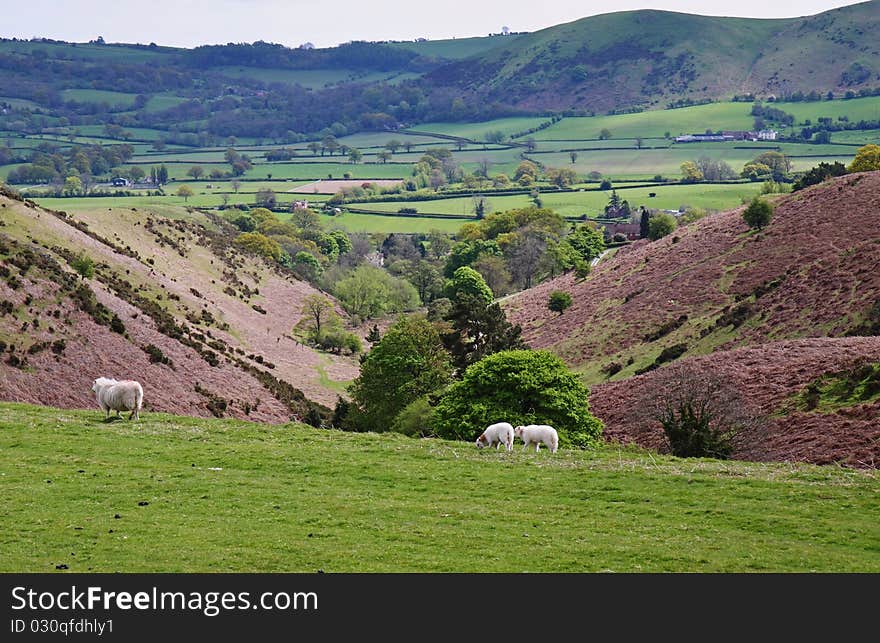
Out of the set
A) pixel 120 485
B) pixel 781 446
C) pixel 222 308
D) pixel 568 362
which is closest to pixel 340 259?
pixel 222 308

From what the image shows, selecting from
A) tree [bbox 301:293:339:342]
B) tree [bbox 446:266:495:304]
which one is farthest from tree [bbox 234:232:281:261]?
tree [bbox 301:293:339:342]

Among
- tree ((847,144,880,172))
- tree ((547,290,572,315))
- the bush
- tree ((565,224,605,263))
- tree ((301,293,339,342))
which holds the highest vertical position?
tree ((847,144,880,172))

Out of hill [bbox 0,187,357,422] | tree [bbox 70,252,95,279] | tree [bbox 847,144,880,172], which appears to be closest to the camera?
hill [bbox 0,187,357,422]

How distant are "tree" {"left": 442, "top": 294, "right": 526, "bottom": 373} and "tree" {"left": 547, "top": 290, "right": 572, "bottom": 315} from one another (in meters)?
40.3

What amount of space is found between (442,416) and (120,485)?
73.9ft

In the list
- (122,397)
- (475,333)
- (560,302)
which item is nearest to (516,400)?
(122,397)

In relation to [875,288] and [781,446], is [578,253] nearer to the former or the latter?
[875,288]

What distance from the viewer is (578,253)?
149625mm

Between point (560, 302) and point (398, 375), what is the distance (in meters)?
52.6

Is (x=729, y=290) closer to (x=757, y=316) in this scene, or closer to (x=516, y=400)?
(x=757, y=316)

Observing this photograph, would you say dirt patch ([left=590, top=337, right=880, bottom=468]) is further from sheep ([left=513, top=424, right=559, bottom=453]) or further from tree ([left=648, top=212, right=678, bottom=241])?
tree ([left=648, top=212, right=678, bottom=241])

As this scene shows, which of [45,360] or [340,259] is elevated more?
[45,360]

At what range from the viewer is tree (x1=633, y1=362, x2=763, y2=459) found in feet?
121
